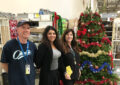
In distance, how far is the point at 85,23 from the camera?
2518 mm

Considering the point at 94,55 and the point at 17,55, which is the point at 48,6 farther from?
the point at 17,55

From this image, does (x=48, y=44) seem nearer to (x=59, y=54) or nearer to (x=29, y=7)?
(x=59, y=54)

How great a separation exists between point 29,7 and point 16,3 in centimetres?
59

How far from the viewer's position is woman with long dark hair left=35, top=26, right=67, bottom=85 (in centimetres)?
175

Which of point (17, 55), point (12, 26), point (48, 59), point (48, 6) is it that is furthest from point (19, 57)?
point (48, 6)

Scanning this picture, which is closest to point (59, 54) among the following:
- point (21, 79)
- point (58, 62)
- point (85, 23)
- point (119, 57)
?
point (58, 62)

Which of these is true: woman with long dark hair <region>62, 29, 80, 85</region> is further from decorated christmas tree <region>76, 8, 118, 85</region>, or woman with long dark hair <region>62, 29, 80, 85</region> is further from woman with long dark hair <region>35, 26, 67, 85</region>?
decorated christmas tree <region>76, 8, 118, 85</region>

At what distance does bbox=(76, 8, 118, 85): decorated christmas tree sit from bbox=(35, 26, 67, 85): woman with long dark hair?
828mm

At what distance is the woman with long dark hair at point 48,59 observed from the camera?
5.73ft

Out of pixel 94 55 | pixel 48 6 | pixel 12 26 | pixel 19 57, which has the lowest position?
pixel 94 55

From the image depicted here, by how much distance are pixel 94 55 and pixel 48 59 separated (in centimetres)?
111

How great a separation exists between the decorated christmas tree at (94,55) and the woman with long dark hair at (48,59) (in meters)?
0.83

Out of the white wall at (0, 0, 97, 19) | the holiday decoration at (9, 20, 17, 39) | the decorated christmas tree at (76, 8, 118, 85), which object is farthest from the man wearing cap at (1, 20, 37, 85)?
the white wall at (0, 0, 97, 19)

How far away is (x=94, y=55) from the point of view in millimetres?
2443
